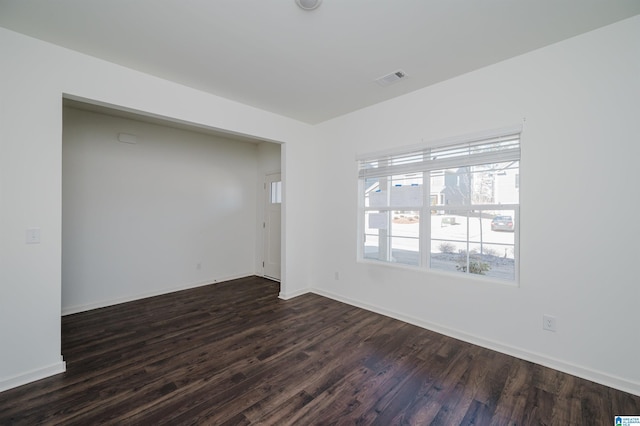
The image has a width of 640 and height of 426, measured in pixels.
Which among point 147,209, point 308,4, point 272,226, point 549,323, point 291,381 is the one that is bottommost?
point 291,381

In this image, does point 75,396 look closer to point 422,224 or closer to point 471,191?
point 422,224

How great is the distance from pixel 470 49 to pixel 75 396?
14.0 ft

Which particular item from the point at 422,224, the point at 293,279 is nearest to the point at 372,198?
the point at 422,224

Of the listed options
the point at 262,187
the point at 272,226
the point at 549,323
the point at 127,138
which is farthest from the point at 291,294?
the point at 127,138

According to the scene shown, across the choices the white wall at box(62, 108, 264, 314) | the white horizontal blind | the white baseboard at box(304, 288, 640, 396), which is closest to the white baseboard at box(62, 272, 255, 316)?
the white wall at box(62, 108, 264, 314)

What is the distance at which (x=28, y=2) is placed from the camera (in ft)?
6.08

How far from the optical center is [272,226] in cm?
532

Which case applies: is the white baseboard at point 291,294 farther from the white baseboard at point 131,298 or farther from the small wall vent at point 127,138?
the small wall vent at point 127,138

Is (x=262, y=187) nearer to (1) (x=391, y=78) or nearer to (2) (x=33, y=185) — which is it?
(1) (x=391, y=78)

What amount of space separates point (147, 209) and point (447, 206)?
437 cm

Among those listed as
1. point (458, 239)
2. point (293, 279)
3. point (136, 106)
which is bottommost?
point (293, 279)

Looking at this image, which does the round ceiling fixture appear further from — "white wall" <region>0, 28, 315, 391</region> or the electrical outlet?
the electrical outlet

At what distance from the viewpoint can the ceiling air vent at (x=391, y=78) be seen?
279cm

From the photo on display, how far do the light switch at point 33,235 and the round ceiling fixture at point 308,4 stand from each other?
276 centimetres
